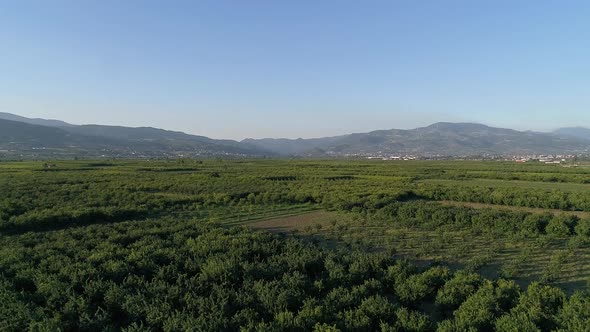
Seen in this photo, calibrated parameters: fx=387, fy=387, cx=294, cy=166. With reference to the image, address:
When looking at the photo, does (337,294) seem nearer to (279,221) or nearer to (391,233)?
(391,233)

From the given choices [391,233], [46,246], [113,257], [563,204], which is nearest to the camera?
[113,257]

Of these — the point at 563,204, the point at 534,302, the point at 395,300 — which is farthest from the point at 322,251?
the point at 563,204

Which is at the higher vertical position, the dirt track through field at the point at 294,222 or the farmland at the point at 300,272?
the farmland at the point at 300,272

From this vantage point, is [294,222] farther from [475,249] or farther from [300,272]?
[300,272]

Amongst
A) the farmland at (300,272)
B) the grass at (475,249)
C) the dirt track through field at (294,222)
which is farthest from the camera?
the dirt track through field at (294,222)

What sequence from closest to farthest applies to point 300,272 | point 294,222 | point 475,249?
point 300,272, point 475,249, point 294,222

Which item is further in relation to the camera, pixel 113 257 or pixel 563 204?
pixel 563 204

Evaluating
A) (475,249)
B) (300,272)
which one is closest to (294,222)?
(475,249)

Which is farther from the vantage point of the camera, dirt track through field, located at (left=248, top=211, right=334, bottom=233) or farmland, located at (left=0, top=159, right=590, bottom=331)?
dirt track through field, located at (left=248, top=211, right=334, bottom=233)
